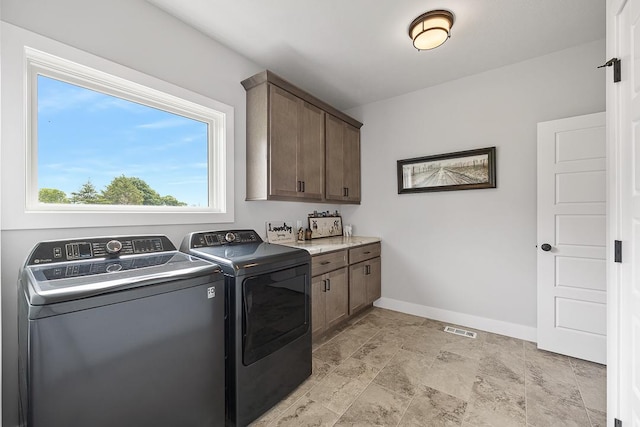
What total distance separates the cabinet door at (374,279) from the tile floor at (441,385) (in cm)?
66

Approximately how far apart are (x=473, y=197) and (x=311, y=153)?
1834mm

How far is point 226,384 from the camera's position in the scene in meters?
1.56

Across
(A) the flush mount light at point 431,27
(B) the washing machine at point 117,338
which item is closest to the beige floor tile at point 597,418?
(B) the washing machine at point 117,338

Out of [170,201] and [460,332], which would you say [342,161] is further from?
[460,332]

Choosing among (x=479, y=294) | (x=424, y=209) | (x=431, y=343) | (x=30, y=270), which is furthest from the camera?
(x=424, y=209)

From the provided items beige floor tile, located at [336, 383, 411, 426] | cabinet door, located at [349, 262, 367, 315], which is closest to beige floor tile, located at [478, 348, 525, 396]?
beige floor tile, located at [336, 383, 411, 426]

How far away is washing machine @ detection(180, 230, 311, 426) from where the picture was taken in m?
1.53

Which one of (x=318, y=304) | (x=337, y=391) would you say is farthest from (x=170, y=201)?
(x=337, y=391)

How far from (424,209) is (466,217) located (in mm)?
455

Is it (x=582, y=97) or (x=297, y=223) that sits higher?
(x=582, y=97)

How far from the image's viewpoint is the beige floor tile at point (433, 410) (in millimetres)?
1607

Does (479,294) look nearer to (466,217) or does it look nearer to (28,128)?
(466,217)

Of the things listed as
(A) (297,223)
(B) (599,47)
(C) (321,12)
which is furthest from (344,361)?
(B) (599,47)

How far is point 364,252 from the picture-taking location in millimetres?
3191
